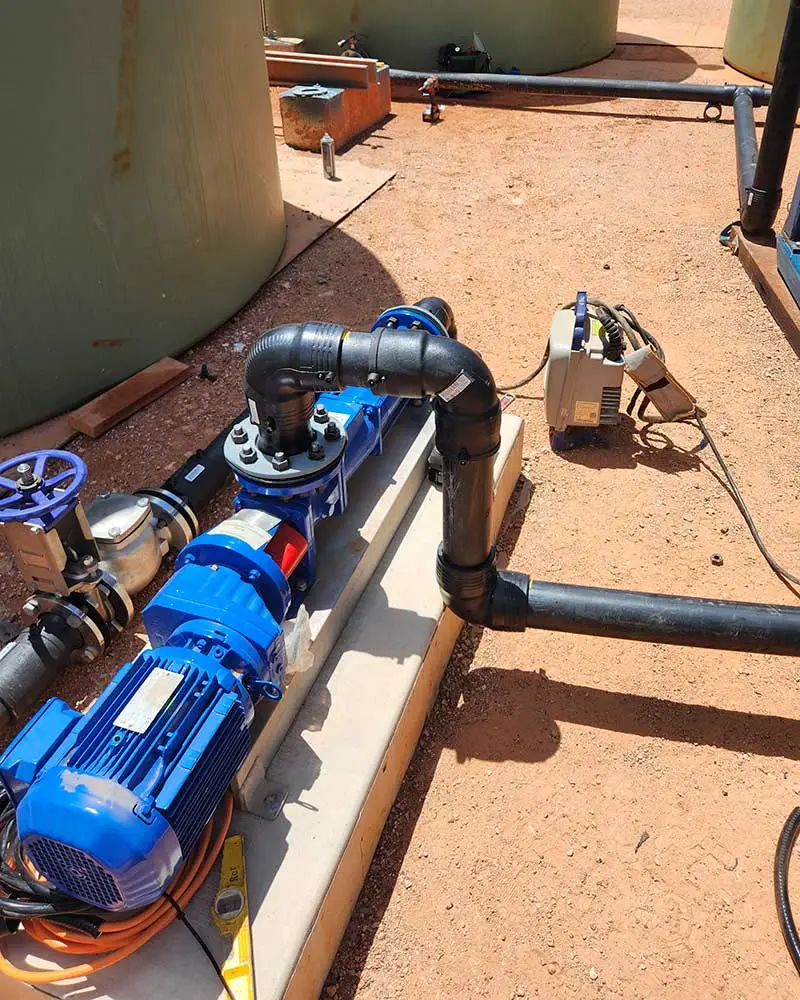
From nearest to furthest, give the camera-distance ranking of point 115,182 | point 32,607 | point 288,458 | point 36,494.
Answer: point 288,458, point 36,494, point 32,607, point 115,182

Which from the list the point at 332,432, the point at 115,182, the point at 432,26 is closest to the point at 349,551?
the point at 332,432

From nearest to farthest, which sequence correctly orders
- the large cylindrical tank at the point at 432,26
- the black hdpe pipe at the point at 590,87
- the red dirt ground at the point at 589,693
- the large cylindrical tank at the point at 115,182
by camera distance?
the red dirt ground at the point at 589,693 → the large cylindrical tank at the point at 115,182 → the black hdpe pipe at the point at 590,87 → the large cylindrical tank at the point at 432,26

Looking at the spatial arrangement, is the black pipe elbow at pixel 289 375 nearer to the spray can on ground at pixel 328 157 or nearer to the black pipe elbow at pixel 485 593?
the black pipe elbow at pixel 485 593

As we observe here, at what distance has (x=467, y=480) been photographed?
1862 mm

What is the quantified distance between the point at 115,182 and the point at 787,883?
10.7 ft

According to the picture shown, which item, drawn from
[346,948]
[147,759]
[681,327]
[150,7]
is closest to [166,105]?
[150,7]

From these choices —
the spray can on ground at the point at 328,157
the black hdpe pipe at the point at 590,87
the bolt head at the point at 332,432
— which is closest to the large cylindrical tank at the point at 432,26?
the black hdpe pipe at the point at 590,87

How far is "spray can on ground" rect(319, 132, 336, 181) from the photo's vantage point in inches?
222

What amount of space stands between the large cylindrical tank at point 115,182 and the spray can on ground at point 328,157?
1.64m

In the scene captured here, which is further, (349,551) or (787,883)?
(349,551)

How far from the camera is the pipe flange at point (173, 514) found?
2.61m

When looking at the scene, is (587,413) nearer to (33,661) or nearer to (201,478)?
(201,478)

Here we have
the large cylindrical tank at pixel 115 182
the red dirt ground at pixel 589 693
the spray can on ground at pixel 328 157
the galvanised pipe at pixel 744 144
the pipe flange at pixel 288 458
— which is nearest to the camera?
the red dirt ground at pixel 589 693

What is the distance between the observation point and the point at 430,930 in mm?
1854
